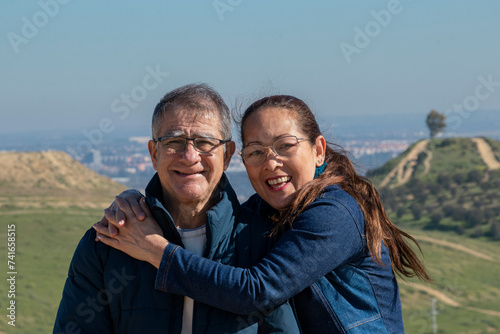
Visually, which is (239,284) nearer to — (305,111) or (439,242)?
(305,111)

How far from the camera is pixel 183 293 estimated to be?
3625 mm

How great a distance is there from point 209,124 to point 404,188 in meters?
70.6

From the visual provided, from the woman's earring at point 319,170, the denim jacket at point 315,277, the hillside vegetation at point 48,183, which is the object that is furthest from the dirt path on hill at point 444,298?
the denim jacket at point 315,277

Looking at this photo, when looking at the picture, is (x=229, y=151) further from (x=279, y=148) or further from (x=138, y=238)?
(x=138, y=238)

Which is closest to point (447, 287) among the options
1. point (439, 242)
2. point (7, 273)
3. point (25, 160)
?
point (439, 242)

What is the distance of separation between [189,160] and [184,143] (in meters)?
0.13

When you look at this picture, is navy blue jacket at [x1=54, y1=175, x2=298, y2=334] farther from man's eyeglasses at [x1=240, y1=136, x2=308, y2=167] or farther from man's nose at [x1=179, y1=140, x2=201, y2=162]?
man's eyeglasses at [x1=240, y1=136, x2=308, y2=167]

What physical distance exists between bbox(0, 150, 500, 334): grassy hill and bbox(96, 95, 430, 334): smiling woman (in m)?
18.1

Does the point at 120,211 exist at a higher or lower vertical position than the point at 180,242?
higher

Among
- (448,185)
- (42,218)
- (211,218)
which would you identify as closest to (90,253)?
(211,218)

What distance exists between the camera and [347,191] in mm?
4098

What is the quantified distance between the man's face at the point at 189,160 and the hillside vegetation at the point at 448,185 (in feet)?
163

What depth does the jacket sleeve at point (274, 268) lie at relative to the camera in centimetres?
354

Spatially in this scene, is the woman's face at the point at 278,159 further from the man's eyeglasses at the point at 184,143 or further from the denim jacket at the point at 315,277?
the man's eyeglasses at the point at 184,143
